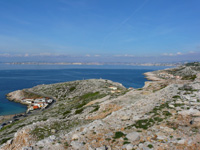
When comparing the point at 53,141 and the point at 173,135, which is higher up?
the point at 173,135

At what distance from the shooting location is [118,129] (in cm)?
1581

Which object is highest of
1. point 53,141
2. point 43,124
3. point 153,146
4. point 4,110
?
point 153,146

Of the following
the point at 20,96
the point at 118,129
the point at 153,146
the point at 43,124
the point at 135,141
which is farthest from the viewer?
the point at 20,96

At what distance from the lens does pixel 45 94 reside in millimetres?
105438

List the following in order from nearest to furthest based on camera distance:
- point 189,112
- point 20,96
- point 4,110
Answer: point 189,112 → point 4,110 → point 20,96

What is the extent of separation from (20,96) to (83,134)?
99.8 metres

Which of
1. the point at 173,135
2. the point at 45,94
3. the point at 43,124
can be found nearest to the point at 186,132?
the point at 173,135

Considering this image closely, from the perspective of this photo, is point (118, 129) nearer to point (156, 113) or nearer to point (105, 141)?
point (105, 141)

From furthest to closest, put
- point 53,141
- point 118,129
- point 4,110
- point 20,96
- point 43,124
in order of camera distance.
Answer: point 20,96
point 4,110
point 43,124
point 118,129
point 53,141

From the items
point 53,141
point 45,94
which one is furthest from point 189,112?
point 45,94

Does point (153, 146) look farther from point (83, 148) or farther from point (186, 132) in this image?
point (83, 148)

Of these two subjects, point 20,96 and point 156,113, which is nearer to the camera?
point 156,113

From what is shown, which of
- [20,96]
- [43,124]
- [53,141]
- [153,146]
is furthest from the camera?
[20,96]

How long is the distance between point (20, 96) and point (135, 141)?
104 meters
